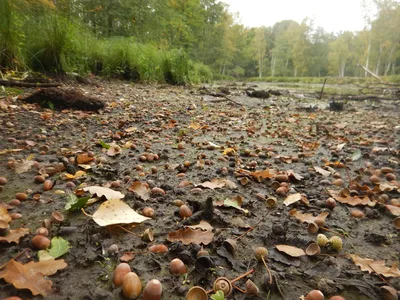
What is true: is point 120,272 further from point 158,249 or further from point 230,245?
point 230,245

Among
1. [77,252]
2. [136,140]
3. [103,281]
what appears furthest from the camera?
[136,140]

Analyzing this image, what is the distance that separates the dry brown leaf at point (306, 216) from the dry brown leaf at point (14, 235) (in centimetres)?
138

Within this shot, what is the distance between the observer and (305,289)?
3.33 ft

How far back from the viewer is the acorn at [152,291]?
A: 0.90m

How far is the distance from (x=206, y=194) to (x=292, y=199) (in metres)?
0.56

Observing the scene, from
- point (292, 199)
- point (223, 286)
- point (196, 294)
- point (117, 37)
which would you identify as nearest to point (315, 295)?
point (223, 286)

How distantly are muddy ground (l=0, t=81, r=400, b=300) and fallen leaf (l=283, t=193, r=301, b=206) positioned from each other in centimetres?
3

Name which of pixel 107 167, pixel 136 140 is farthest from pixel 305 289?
pixel 136 140

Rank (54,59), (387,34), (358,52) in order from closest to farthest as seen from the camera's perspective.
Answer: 1. (54,59)
2. (387,34)
3. (358,52)

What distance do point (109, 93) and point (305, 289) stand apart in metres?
5.26

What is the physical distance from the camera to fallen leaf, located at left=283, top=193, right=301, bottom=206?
1.66 meters

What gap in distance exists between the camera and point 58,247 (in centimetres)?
108

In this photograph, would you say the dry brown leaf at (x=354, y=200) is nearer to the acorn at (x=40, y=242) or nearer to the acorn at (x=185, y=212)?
the acorn at (x=185, y=212)

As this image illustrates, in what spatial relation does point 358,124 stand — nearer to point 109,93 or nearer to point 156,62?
point 109,93
